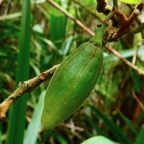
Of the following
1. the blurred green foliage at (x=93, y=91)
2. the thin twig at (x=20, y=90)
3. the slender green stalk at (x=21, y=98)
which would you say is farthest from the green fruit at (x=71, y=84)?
the blurred green foliage at (x=93, y=91)

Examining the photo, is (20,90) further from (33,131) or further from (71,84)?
(33,131)

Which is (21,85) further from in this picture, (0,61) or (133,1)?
(0,61)

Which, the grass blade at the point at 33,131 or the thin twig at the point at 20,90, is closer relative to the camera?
the thin twig at the point at 20,90

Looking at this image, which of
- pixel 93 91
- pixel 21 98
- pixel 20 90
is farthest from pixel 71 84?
→ pixel 93 91

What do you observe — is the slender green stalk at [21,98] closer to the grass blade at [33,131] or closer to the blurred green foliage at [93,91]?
the grass blade at [33,131]

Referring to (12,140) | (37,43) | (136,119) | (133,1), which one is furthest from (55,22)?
(133,1)

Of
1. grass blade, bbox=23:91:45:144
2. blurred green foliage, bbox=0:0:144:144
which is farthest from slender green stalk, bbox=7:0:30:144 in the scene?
blurred green foliage, bbox=0:0:144:144
